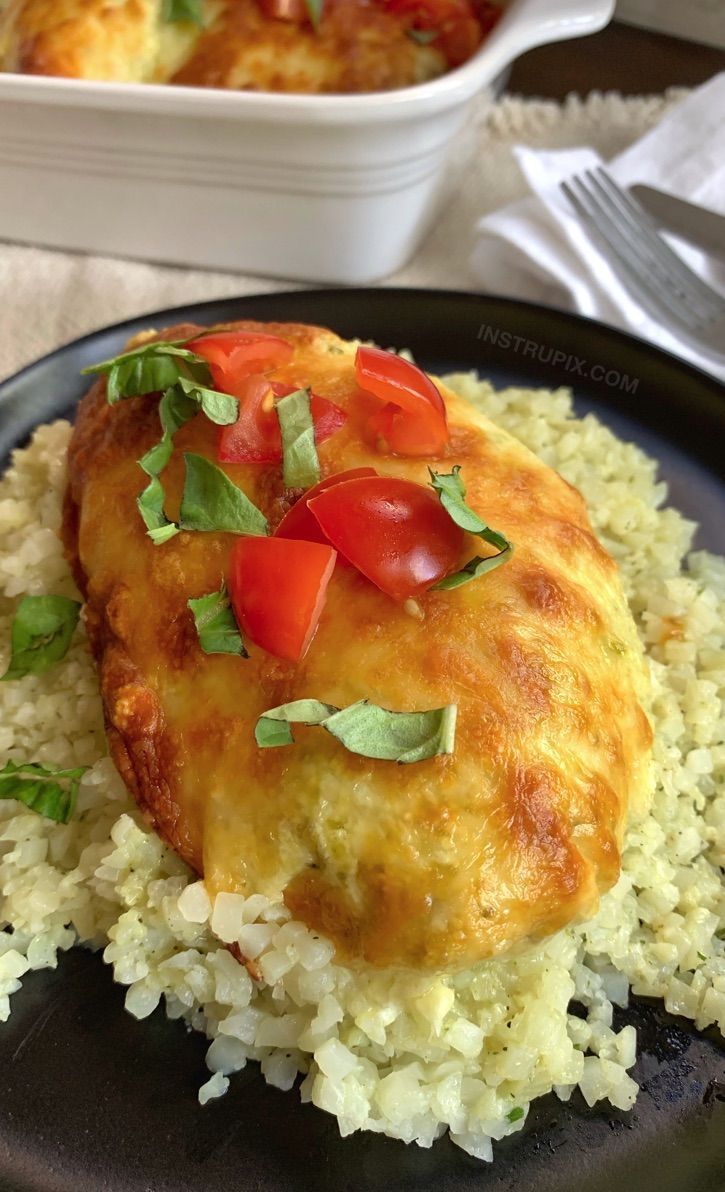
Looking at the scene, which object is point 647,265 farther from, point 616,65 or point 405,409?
point 616,65

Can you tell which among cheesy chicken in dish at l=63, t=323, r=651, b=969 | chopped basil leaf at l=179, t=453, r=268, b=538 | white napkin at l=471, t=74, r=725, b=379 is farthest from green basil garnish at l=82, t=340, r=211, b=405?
white napkin at l=471, t=74, r=725, b=379

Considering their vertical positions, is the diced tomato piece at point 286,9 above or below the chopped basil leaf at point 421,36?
below

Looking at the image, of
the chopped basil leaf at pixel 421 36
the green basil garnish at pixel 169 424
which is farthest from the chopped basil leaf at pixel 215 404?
the chopped basil leaf at pixel 421 36

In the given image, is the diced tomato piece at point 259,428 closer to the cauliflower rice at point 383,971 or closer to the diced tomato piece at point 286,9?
the cauliflower rice at point 383,971

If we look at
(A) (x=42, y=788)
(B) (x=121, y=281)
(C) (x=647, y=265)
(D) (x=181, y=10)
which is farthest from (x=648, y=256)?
(A) (x=42, y=788)

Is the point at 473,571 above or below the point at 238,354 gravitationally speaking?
above

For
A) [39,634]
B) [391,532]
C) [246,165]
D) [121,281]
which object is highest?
[391,532]
